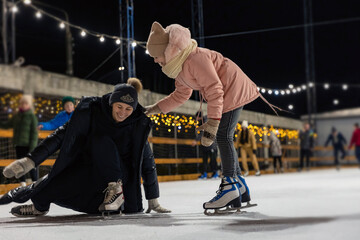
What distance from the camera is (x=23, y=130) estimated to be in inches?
191

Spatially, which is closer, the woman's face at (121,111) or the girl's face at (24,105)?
the woman's face at (121,111)

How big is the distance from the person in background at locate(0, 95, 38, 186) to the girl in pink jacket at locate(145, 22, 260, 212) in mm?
2778

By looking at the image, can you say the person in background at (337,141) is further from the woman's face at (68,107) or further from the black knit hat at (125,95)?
the black knit hat at (125,95)

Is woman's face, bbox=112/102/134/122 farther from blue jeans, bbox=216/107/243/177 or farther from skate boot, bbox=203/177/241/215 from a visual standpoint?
skate boot, bbox=203/177/241/215

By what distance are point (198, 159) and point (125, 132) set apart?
387 cm

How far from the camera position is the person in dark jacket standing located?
230 centimetres

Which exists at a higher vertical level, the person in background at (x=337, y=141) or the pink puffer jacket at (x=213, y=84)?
the pink puffer jacket at (x=213, y=84)

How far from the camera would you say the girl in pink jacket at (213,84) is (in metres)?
2.18

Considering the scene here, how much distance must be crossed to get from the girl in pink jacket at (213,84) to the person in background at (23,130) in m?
2.78

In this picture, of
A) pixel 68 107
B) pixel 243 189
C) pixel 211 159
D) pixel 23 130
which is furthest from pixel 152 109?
pixel 211 159

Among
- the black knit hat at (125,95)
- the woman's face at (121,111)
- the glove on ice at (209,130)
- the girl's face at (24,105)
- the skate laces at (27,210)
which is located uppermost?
the girl's face at (24,105)

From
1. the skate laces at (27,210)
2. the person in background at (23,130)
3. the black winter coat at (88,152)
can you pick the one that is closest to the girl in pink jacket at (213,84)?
the black winter coat at (88,152)

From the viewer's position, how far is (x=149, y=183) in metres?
2.47

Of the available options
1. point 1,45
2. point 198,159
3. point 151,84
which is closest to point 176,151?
point 151,84
